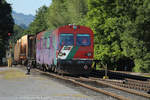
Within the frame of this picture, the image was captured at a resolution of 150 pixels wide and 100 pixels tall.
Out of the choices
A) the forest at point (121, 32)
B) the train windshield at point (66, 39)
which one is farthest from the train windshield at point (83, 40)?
the forest at point (121, 32)

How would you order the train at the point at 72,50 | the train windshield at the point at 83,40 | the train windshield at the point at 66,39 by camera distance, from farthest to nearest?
the train windshield at the point at 83,40 < the train windshield at the point at 66,39 < the train at the point at 72,50

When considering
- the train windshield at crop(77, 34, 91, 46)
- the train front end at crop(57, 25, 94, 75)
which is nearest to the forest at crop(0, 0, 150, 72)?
the train windshield at crop(77, 34, 91, 46)

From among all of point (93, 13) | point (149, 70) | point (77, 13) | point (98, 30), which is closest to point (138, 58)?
point (149, 70)

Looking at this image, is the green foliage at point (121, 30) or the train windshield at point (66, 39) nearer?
the train windshield at point (66, 39)

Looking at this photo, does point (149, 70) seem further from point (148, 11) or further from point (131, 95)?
point (131, 95)

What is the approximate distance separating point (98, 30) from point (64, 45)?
56.2 ft

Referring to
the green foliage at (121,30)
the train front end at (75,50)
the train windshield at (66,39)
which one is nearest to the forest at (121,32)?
the green foliage at (121,30)

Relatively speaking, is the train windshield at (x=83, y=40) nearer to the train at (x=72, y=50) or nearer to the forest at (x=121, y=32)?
the train at (x=72, y=50)

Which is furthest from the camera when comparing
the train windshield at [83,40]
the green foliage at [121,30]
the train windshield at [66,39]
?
the green foliage at [121,30]

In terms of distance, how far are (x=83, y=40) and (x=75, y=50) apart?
944 mm

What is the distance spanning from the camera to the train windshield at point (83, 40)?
20.4m

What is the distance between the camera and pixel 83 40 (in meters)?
20.5

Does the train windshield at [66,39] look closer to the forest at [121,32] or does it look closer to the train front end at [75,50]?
the train front end at [75,50]

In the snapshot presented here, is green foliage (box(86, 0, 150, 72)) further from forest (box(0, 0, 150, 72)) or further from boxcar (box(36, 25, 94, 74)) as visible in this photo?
boxcar (box(36, 25, 94, 74))
